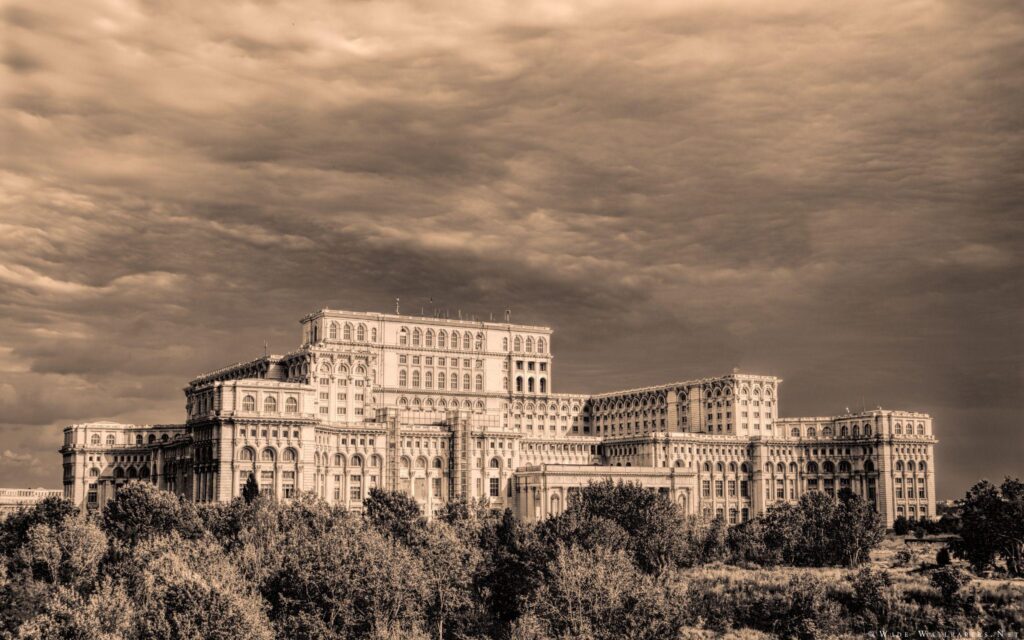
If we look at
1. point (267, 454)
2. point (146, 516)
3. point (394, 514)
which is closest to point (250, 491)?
point (267, 454)

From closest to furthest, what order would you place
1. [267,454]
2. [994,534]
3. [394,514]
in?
[994,534], [394,514], [267,454]

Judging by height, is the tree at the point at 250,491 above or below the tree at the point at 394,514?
above

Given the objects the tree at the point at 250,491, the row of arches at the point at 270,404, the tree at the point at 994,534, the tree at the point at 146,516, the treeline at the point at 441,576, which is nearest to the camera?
the treeline at the point at 441,576

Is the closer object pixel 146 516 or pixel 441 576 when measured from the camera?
pixel 441 576

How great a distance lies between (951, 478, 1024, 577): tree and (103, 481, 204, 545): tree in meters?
87.9

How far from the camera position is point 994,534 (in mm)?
130000

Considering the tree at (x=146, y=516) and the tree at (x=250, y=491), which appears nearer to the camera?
the tree at (x=146, y=516)

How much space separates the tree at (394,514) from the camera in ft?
446

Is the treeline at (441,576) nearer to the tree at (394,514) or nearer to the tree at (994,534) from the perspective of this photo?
the tree at (394,514)

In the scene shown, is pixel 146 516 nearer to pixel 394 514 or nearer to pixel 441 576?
pixel 394 514

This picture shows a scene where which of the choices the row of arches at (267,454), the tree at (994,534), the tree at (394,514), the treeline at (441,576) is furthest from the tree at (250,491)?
the tree at (994,534)

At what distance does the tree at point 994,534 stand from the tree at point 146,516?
8794 centimetres

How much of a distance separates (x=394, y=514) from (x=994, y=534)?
238 ft

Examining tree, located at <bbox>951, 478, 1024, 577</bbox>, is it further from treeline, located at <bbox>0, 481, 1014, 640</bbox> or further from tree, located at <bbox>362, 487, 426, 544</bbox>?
tree, located at <bbox>362, 487, 426, 544</bbox>
